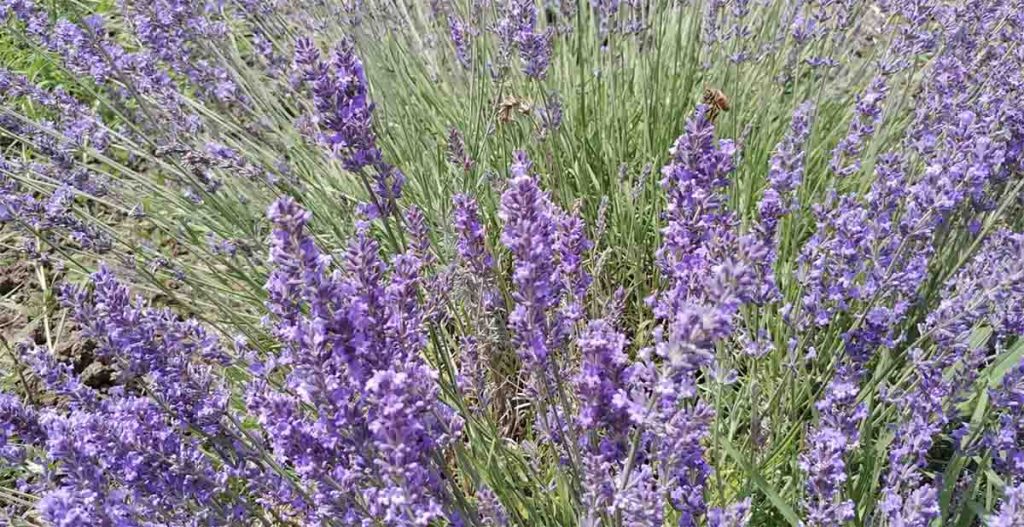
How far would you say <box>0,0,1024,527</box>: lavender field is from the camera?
4.74ft

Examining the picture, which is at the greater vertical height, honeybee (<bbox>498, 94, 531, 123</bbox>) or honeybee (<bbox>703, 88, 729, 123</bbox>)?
honeybee (<bbox>703, 88, 729, 123</bbox>)

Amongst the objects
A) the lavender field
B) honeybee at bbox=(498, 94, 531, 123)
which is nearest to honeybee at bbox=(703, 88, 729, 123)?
the lavender field

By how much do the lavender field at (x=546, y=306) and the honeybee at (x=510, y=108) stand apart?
53mm

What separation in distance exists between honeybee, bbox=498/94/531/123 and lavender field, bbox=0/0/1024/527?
0.17 feet

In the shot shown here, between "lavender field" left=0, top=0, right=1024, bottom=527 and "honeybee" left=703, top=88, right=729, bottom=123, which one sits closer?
"lavender field" left=0, top=0, right=1024, bottom=527

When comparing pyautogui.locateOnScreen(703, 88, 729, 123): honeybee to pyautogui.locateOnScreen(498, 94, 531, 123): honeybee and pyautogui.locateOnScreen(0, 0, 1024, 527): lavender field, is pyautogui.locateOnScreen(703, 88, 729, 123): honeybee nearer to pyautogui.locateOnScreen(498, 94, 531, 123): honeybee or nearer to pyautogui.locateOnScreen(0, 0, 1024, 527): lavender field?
pyautogui.locateOnScreen(0, 0, 1024, 527): lavender field

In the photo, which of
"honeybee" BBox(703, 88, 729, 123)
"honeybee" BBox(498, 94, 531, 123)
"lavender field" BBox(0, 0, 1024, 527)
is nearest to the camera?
"lavender field" BBox(0, 0, 1024, 527)

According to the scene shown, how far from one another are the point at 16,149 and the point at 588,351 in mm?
3834

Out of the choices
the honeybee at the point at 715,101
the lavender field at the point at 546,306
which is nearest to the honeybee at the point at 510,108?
the lavender field at the point at 546,306

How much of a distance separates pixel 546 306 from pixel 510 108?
1779mm

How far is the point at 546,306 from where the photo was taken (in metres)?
1.50

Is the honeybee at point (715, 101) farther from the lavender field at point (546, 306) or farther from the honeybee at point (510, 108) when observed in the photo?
the honeybee at point (510, 108)

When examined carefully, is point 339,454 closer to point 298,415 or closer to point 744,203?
point 298,415

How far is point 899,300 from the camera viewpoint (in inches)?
79.9
